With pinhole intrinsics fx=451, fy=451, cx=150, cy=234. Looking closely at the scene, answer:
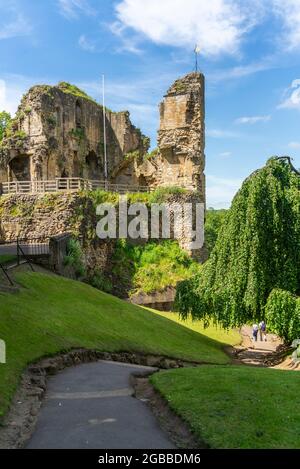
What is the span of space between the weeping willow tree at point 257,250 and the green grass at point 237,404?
736 cm

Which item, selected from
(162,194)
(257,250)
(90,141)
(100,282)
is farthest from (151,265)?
(90,141)

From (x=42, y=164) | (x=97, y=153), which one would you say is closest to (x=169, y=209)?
(x=42, y=164)

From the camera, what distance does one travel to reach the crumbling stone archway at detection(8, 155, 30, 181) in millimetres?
41594

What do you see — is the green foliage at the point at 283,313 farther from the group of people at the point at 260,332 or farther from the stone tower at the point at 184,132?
the stone tower at the point at 184,132

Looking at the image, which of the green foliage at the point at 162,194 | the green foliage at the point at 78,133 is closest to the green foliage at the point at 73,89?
the green foliage at the point at 78,133

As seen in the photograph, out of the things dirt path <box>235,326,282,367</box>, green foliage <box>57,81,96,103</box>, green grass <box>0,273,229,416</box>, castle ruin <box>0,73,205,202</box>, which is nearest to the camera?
green grass <box>0,273,229,416</box>

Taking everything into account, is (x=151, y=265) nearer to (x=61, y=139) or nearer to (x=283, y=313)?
(x=283, y=313)

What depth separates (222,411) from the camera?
25.8ft

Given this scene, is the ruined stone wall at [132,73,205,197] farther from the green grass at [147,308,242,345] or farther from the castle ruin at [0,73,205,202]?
the green grass at [147,308,242,345]

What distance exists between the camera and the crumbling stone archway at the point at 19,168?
4159 centimetres

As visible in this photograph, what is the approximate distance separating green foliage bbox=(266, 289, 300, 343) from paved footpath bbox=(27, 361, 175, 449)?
750cm

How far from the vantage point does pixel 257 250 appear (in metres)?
18.3

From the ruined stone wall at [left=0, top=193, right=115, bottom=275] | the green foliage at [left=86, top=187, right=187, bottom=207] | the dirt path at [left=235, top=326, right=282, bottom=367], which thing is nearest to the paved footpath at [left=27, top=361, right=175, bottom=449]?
the dirt path at [left=235, top=326, right=282, bottom=367]
